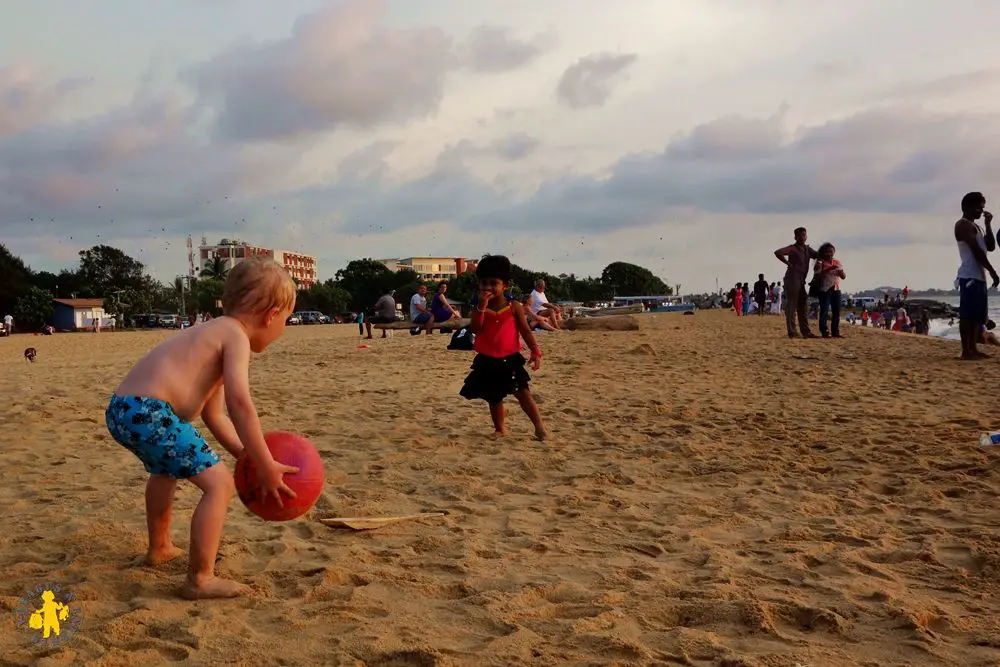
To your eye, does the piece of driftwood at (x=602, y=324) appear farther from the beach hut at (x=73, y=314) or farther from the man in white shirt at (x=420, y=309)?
the beach hut at (x=73, y=314)

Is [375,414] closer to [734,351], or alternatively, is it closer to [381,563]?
[381,563]

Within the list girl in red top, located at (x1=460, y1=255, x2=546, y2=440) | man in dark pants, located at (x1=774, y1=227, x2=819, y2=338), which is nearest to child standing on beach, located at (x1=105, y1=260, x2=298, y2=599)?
girl in red top, located at (x1=460, y1=255, x2=546, y2=440)

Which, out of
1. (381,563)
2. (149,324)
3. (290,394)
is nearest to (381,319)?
(290,394)

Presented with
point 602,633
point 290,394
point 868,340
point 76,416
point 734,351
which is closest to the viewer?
point 602,633

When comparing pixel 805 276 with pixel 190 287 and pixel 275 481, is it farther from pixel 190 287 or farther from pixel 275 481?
pixel 190 287

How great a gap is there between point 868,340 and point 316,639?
1690cm

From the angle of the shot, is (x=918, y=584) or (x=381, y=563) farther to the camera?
(x=381, y=563)

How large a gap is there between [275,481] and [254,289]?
741 millimetres

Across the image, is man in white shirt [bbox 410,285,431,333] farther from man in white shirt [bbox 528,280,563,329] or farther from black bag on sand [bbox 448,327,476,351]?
black bag on sand [bbox 448,327,476,351]

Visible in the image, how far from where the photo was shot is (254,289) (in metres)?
3.19

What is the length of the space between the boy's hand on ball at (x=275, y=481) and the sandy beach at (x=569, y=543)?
1.24 ft

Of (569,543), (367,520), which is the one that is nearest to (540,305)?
(367,520)

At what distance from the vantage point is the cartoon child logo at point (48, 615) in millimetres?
2736

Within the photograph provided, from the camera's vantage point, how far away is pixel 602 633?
2.74 meters
